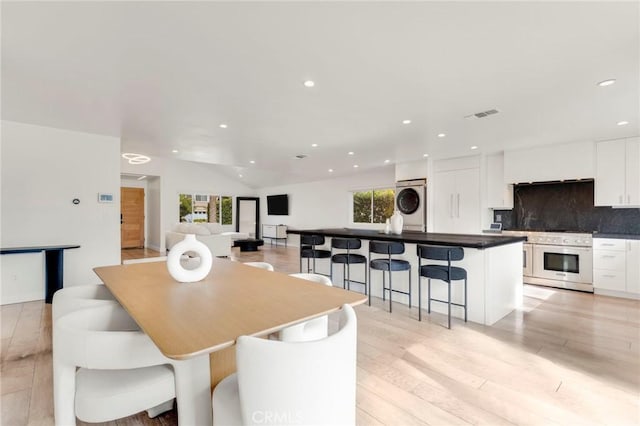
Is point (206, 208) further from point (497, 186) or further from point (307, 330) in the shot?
point (307, 330)

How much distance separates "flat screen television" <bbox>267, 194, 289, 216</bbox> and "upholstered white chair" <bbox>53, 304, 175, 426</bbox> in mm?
9666

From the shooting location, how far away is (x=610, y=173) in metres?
4.39

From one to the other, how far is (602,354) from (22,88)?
5641mm

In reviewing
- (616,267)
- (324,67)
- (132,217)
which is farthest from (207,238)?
(616,267)

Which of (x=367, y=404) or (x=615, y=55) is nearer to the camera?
(x=367, y=404)

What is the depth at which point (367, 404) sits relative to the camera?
6.01 ft

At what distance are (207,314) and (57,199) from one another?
438cm

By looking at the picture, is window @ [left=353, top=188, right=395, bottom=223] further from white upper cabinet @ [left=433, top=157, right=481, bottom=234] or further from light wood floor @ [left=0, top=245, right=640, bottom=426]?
light wood floor @ [left=0, top=245, right=640, bottom=426]

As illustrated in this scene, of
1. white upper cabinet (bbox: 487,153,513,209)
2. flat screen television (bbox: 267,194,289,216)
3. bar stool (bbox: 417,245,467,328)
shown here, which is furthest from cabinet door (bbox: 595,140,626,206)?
flat screen television (bbox: 267,194,289,216)

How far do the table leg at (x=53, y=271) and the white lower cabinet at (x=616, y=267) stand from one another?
295 inches

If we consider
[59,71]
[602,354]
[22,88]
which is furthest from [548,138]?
[22,88]

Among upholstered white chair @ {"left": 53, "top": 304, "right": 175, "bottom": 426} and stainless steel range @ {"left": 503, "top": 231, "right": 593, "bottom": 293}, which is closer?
upholstered white chair @ {"left": 53, "top": 304, "right": 175, "bottom": 426}

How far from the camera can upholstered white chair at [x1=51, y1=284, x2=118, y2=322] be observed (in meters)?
1.60

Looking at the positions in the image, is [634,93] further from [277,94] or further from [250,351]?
[250,351]
